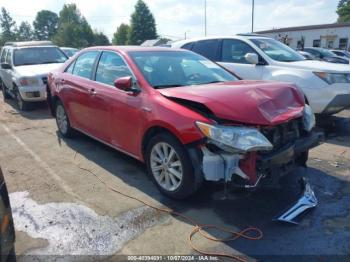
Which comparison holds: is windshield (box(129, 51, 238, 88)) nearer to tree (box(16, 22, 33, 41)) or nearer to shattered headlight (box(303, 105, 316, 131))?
shattered headlight (box(303, 105, 316, 131))

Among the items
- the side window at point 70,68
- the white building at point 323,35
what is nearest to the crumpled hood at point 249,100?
the side window at point 70,68

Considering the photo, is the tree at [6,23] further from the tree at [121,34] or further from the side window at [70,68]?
the side window at [70,68]

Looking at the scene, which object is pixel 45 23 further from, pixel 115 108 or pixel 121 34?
pixel 115 108

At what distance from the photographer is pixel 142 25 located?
72688 mm

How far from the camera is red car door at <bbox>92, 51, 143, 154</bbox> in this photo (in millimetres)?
4269

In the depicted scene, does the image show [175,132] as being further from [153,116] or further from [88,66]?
[88,66]

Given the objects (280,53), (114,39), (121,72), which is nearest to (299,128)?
(121,72)

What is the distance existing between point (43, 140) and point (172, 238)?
4.05 metres

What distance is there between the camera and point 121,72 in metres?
4.60

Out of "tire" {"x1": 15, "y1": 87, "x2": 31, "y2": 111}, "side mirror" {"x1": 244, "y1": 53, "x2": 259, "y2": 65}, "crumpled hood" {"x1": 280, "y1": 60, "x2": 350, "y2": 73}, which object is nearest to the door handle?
"side mirror" {"x1": 244, "y1": 53, "x2": 259, "y2": 65}

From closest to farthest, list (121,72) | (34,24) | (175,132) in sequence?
(175,132) → (121,72) → (34,24)

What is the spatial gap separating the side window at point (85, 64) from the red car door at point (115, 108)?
0.24 m

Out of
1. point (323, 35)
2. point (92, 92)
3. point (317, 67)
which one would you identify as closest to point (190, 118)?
point (92, 92)

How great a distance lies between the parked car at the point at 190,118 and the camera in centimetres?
334
